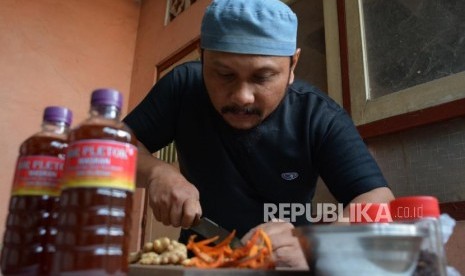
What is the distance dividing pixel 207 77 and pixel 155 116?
0.79 ft

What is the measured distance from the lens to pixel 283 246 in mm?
753

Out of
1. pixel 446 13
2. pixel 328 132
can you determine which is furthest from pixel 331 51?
pixel 328 132

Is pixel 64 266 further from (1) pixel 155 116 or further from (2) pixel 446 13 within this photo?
(2) pixel 446 13

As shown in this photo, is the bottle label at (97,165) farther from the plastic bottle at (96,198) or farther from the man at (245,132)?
the man at (245,132)

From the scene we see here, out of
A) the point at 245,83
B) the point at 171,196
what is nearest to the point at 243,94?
the point at 245,83

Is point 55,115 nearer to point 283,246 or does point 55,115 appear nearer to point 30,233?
point 30,233

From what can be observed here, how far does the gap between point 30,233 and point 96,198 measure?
0.15 m

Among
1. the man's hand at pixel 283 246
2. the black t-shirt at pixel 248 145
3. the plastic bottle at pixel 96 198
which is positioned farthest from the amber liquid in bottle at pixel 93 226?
the black t-shirt at pixel 248 145

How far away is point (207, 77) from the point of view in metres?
1.06

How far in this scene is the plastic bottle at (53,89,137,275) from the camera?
1.48ft

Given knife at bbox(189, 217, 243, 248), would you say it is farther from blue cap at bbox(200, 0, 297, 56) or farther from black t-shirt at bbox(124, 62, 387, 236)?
blue cap at bbox(200, 0, 297, 56)

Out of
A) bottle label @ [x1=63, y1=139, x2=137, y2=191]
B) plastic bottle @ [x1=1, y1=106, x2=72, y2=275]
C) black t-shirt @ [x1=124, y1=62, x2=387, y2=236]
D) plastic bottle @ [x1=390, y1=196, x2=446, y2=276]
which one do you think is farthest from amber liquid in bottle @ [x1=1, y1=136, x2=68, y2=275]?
black t-shirt @ [x1=124, y1=62, x2=387, y2=236]

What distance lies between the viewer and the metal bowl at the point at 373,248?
47 centimetres

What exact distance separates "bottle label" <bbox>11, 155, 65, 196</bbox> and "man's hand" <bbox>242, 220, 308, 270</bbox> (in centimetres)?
35
